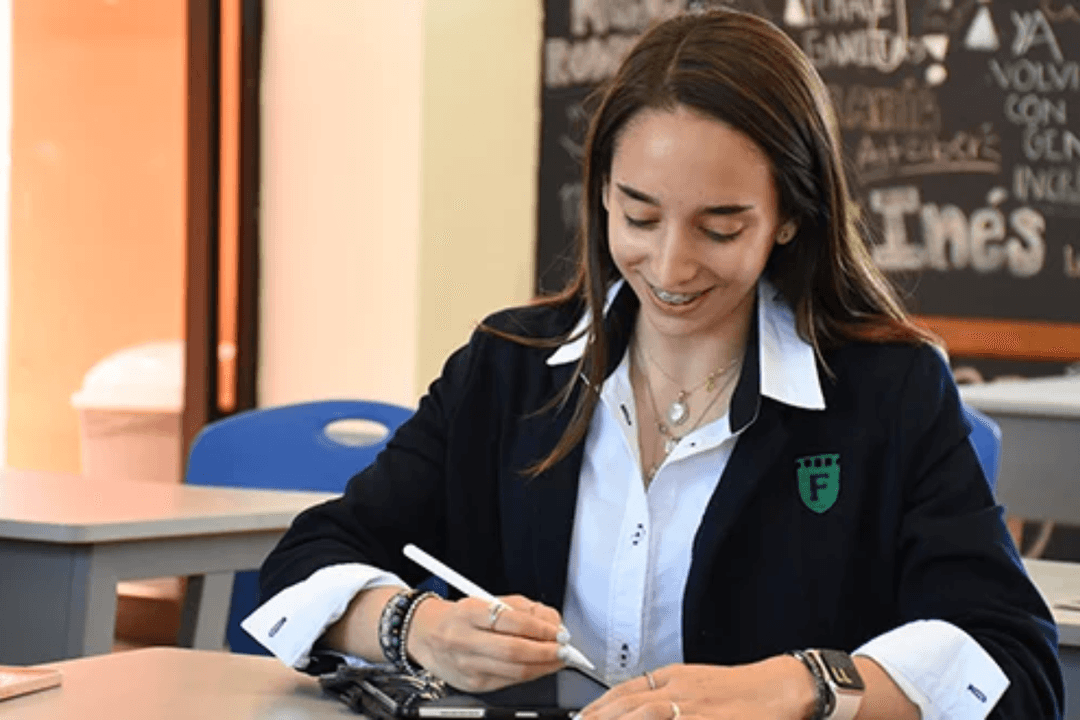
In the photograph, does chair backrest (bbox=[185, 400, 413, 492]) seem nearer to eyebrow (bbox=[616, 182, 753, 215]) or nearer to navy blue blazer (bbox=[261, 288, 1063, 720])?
navy blue blazer (bbox=[261, 288, 1063, 720])

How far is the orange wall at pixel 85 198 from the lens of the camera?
607 cm

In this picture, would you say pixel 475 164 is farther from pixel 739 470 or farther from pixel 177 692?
pixel 177 692

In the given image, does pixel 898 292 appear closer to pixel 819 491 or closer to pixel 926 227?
pixel 819 491

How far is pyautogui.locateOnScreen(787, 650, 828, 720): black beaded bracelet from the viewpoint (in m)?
1.78

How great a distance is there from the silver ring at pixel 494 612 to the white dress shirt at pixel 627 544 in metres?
0.22

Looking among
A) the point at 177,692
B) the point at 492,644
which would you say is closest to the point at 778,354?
the point at 492,644

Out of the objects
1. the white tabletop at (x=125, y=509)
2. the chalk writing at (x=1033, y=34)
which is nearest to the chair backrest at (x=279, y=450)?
the white tabletop at (x=125, y=509)

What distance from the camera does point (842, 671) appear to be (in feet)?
5.95

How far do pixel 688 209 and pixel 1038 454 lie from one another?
2.70 m

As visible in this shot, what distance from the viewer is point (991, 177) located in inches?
215

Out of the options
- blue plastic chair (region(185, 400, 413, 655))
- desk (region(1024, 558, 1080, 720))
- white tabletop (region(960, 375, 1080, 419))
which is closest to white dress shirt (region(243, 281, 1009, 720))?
desk (region(1024, 558, 1080, 720))

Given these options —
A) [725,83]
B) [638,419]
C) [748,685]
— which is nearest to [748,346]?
[638,419]

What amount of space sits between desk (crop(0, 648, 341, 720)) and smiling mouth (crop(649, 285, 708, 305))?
1.61 feet

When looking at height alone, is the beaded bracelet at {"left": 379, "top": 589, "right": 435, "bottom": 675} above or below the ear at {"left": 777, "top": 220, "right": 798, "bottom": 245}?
below
